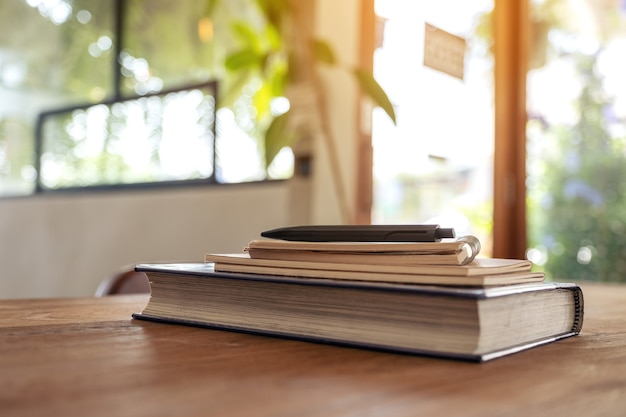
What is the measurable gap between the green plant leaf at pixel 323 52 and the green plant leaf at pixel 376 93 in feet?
0.60

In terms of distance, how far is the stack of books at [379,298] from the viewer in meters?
0.52

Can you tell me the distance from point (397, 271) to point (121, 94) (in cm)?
358

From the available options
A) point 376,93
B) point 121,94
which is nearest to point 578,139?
point 376,93

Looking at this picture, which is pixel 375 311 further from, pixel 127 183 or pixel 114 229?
pixel 127 183

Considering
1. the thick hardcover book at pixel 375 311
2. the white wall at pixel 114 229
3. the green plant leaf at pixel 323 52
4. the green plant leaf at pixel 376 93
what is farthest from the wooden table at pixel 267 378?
the white wall at pixel 114 229

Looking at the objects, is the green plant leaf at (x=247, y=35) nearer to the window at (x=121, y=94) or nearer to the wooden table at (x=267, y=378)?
the window at (x=121, y=94)

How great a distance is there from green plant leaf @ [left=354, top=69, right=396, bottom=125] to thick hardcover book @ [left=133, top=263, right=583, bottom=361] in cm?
198

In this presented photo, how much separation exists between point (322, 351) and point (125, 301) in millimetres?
513

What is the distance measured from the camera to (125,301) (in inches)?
38.8

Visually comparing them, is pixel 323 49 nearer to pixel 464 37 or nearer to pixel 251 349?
pixel 464 37

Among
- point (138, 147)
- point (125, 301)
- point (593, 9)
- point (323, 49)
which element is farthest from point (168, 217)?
point (125, 301)

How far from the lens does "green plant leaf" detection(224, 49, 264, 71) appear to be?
9.64 ft

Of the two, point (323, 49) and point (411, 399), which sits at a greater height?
point (323, 49)

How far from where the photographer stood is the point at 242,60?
2951 millimetres
